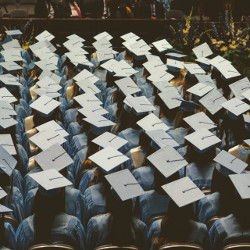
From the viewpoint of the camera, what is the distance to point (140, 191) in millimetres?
2332

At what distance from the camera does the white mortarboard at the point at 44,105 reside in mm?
3256

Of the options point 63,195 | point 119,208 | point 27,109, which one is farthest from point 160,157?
point 27,109

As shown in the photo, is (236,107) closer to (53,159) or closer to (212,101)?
(212,101)

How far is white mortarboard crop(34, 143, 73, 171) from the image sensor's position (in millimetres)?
2555

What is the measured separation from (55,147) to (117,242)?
84cm

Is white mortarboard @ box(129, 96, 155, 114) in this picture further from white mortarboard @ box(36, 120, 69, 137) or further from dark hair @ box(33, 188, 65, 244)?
dark hair @ box(33, 188, 65, 244)

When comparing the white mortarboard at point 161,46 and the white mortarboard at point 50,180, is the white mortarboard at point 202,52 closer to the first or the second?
the white mortarboard at point 161,46

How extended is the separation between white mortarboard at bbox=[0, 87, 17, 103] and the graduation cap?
1.46 meters

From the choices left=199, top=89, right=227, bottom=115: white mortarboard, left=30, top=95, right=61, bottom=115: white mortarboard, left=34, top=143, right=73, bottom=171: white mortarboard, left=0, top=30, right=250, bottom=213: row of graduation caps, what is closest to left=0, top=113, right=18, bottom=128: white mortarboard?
left=0, top=30, right=250, bottom=213: row of graduation caps

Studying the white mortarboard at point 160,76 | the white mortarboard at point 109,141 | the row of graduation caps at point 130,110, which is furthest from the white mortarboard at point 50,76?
the white mortarboard at point 109,141

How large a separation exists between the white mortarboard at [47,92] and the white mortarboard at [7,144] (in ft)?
2.59

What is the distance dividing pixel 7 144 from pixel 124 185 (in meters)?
0.92

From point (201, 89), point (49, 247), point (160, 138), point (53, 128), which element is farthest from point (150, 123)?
point (49, 247)

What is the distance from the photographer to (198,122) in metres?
3.23
